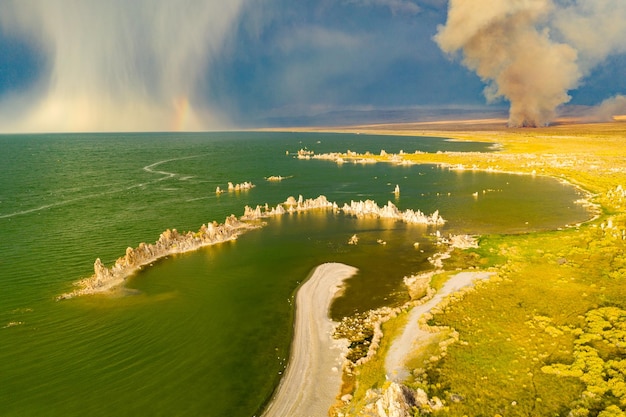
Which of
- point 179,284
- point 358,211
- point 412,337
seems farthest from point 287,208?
point 412,337

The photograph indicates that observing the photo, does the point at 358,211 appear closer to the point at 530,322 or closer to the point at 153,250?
the point at 153,250

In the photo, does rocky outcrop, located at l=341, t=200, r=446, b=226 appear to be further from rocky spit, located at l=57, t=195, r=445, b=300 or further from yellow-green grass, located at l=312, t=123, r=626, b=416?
yellow-green grass, located at l=312, t=123, r=626, b=416

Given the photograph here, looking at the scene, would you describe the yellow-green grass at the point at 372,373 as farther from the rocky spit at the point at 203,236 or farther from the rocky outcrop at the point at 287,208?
the rocky outcrop at the point at 287,208

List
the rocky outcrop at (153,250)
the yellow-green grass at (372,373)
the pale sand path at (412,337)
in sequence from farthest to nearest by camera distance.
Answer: the rocky outcrop at (153,250), the pale sand path at (412,337), the yellow-green grass at (372,373)

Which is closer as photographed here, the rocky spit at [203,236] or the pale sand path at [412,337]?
the pale sand path at [412,337]

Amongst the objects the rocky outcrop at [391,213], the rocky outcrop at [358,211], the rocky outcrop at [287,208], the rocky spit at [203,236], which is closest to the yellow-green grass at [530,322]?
the rocky outcrop at [391,213]

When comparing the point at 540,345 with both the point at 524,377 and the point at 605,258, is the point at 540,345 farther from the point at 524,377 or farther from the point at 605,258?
the point at 605,258

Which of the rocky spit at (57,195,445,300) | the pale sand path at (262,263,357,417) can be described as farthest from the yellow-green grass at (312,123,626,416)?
the rocky spit at (57,195,445,300)
